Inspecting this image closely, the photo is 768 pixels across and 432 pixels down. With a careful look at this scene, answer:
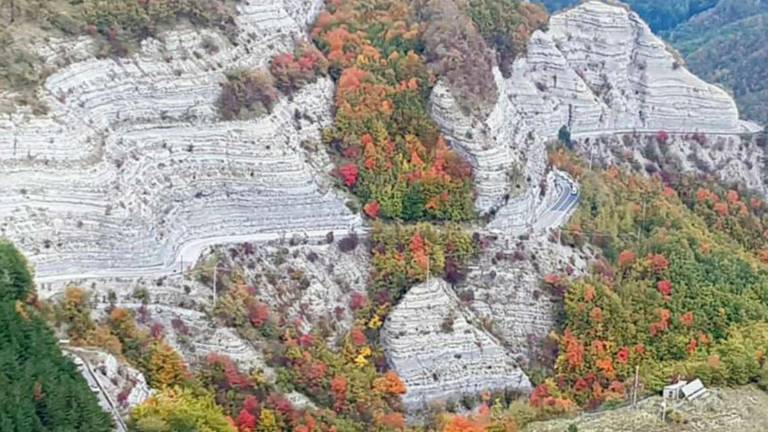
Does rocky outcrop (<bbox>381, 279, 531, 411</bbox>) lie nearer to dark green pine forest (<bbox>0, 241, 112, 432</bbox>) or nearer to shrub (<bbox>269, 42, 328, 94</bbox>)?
shrub (<bbox>269, 42, 328, 94</bbox>)

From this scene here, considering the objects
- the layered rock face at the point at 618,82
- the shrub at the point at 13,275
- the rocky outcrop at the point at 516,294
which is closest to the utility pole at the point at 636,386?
the rocky outcrop at the point at 516,294

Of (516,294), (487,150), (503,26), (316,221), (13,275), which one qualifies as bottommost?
(516,294)

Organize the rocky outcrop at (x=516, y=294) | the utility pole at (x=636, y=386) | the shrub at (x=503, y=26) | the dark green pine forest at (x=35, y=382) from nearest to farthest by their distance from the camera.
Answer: the dark green pine forest at (x=35, y=382) → the utility pole at (x=636, y=386) → the rocky outcrop at (x=516, y=294) → the shrub at (x=503, y=26)

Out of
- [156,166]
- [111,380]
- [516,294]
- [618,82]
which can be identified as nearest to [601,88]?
[618,82]

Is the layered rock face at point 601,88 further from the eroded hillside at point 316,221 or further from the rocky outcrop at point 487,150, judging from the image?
the rocky outcrop at point 487,150

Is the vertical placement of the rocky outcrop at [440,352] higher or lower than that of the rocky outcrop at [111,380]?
lower

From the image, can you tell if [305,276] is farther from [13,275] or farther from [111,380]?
[13,275]

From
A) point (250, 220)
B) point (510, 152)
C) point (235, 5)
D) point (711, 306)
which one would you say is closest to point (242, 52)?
point (235, 5)
